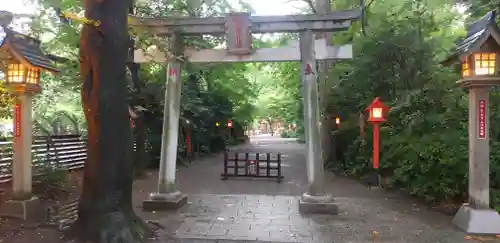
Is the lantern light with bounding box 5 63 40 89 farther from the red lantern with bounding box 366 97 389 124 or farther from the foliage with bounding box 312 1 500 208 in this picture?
the foliage with bounding box 312 1 500 208

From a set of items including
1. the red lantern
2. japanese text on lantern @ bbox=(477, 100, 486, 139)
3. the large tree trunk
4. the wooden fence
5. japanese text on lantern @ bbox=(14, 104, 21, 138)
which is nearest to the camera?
the large tree trunk

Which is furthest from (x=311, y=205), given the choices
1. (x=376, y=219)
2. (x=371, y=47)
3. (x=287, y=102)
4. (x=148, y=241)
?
(x=287, y=102)

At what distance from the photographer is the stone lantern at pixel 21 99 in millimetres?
8531

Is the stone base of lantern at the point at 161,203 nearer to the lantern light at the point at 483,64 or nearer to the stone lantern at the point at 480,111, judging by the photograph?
the stone lantern at the point at 480,111

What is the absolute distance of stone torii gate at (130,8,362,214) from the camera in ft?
32.3

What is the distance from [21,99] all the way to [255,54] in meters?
5.64

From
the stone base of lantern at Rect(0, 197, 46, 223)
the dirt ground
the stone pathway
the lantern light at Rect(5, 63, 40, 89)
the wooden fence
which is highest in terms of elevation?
the lantern light at Rect(5, 63, 40, 89)

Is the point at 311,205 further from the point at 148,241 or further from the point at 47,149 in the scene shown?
the point at 47,149

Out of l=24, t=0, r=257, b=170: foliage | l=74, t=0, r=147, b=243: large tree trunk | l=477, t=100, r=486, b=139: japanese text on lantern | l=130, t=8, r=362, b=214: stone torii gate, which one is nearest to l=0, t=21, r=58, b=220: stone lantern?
l=24, t=0, r=257, b=170: foliage

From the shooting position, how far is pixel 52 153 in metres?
15.1

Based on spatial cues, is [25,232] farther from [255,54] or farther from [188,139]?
[188,139]

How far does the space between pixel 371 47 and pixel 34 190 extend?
38.4 ft

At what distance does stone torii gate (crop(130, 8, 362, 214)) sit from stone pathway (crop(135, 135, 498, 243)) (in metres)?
0.60

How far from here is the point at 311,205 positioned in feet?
31.8
